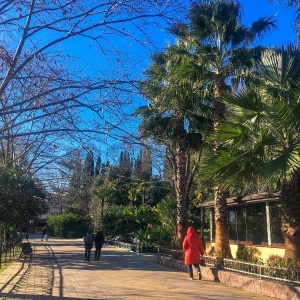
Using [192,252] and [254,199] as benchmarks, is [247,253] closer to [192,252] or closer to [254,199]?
[254,199]

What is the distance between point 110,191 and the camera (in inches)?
1497

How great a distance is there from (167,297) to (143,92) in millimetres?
4632

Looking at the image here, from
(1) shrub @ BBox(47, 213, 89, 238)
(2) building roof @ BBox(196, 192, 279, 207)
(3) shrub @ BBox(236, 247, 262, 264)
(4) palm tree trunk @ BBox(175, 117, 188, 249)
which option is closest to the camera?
(2) building roof @ BBox(196, 192, 279, 207)

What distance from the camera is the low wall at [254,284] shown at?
9289 mm

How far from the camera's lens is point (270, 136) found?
1091cm

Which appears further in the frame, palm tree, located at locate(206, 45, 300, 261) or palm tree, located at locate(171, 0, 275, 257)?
palm tree, located at locate(171, 0, 275, 257)

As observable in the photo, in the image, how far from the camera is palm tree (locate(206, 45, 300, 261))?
1045 centimetres

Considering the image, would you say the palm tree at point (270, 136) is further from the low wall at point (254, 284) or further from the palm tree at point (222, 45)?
the palm tree at point (222, 45)

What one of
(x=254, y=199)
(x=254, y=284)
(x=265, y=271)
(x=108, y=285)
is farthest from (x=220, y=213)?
(x=108, y=285)

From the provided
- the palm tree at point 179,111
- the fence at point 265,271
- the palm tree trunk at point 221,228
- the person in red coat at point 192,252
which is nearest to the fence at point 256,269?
the fence at point 265,271

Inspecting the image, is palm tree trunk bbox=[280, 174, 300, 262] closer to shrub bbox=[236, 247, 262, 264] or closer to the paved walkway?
the paved walkway

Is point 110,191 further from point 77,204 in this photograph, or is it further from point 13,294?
point 13,294

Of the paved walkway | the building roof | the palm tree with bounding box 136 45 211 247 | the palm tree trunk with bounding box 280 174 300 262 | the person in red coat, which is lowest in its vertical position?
the paved walkway

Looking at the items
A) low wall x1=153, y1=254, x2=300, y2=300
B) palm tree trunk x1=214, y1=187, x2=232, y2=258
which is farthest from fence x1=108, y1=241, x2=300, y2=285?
palm tree trunk x1=214, y1=187, x2=232, y2=258
